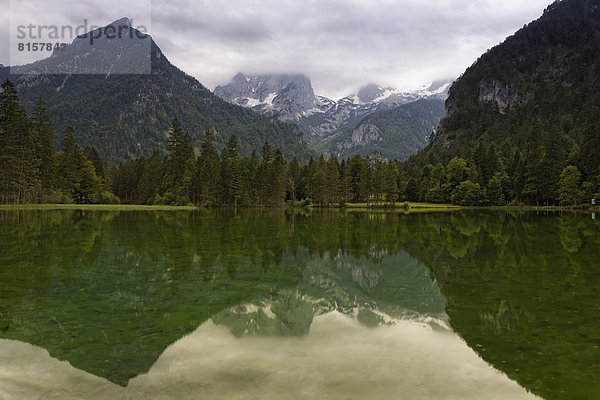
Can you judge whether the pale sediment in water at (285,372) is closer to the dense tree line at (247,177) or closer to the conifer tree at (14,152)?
the conifer tree at (14,152)

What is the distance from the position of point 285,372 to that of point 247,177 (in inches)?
4155

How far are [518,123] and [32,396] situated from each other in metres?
226

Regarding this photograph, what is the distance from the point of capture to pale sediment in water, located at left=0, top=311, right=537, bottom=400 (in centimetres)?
619

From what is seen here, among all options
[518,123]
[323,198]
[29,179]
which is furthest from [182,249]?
[518,123]

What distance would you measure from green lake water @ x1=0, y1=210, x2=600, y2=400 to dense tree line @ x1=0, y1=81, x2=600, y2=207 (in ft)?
232

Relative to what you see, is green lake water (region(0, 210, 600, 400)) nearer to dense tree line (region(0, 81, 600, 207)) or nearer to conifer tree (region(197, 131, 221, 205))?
dense tree line (region(0, 81, 600, 207))

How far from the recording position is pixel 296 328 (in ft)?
31.4

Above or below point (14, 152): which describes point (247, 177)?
below

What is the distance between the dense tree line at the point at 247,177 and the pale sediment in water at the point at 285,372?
77986 mm

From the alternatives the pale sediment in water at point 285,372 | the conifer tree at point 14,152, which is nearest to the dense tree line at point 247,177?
the conifer tree at point 14,152

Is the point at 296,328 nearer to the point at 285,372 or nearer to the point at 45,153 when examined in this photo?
the point at 285,372

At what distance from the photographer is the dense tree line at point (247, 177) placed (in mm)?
74938

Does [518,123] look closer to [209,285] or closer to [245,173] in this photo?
[245,173]

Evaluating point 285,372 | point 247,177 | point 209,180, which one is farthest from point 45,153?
point 285,372
